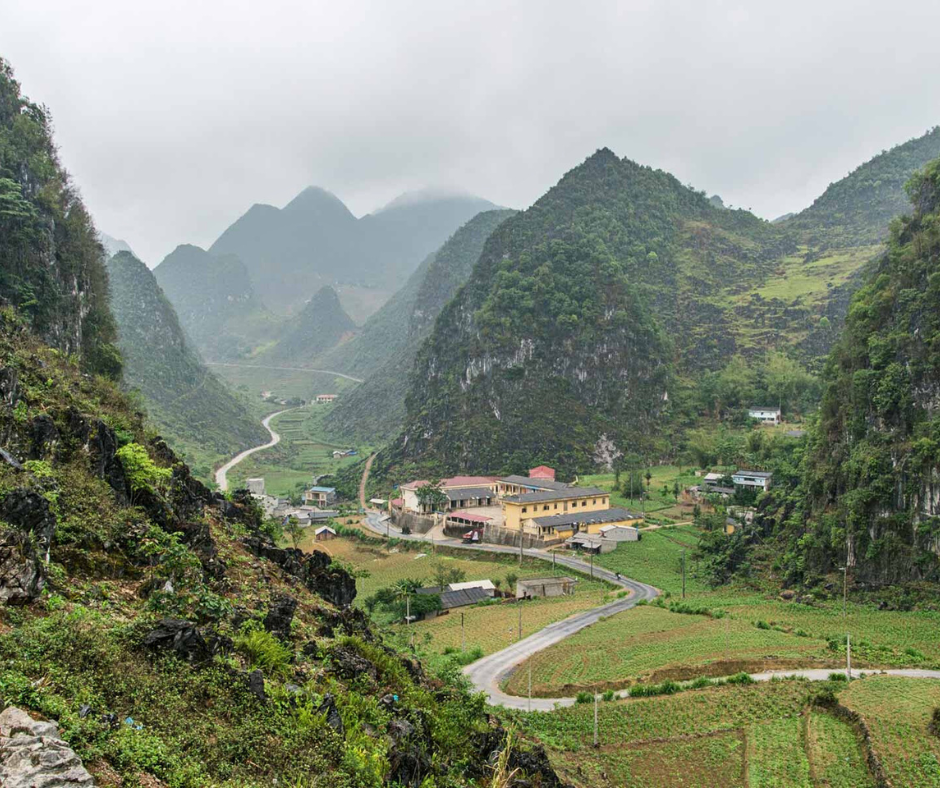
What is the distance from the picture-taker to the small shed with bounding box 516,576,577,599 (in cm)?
5200

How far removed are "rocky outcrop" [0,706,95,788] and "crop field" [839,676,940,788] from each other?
2323cm

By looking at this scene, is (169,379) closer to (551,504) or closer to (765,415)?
(551,504)

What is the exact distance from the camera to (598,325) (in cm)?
11306

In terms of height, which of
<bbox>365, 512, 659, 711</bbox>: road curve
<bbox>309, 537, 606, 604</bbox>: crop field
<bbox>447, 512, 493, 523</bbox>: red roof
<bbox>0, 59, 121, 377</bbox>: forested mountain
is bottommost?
<bbox>309, 537, 606, 604</bbox>: crop field

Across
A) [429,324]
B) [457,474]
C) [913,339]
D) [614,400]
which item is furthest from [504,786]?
[429,324]

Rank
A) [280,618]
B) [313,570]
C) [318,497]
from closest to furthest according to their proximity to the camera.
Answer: [280,618], [313,570], [318,497]

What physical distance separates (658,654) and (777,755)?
1046 cm

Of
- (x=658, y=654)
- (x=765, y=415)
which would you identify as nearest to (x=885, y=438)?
(x=658, y=654)

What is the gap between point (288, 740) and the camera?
1082cm

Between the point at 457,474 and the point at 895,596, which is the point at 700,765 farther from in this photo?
the point at 457,474

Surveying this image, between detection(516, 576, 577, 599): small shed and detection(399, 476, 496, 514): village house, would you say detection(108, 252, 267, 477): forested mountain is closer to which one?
detection(399, 476, 496, 514): village house

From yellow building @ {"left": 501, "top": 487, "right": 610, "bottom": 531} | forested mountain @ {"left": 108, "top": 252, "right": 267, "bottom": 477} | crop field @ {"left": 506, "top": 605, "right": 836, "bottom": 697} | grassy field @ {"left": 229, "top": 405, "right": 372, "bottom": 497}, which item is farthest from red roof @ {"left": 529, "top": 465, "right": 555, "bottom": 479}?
forested mountain @ {"left": 108, "top": 252, "right": 267, "bottom": 477}

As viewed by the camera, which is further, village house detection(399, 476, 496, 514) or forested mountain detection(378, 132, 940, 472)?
forested mountain detection(378, 132, 940, 472)

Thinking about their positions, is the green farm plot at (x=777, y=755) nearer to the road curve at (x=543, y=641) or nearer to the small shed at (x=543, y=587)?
the road curve at (x=543, y=641)
